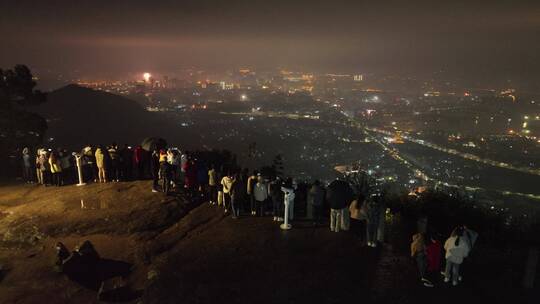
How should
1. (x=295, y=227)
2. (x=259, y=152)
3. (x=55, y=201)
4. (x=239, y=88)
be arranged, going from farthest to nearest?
1. (x=239, y=88)
2. (x=259, y=152)
3. (x=55, y=201)
4. (x=295, y=227)

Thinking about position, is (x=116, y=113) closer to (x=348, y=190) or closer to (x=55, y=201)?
(x=55, y=201)

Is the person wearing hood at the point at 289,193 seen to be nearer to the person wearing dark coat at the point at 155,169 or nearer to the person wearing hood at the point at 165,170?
the person wearing hood at the point at 165,170

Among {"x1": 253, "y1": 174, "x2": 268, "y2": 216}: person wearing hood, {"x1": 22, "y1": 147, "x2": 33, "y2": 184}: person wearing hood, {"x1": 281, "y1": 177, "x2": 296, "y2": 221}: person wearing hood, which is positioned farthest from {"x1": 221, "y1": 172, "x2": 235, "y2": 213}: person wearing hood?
{"x1": 22, "y1": 147, "x2": 33, "y2": 184}: person wearing hood

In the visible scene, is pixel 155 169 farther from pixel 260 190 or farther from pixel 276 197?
pixel 276 197

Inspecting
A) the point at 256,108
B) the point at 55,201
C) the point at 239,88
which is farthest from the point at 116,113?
the point at 239,88

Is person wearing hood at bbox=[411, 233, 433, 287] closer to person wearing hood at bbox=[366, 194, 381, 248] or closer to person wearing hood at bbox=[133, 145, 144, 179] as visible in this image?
person wearing hood at bbox=[366, 194, 381, 248]
